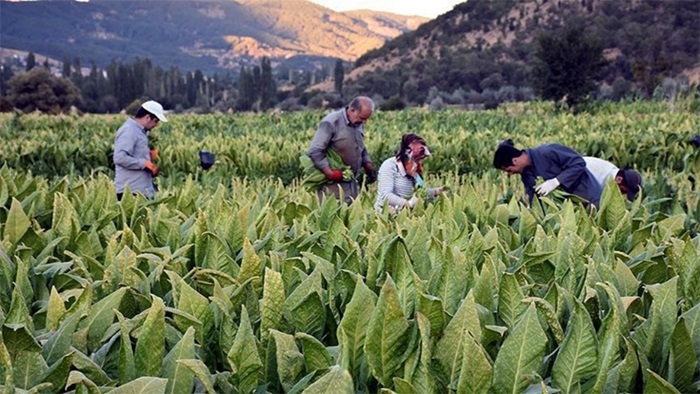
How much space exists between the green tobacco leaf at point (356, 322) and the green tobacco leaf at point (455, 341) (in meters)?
0.20

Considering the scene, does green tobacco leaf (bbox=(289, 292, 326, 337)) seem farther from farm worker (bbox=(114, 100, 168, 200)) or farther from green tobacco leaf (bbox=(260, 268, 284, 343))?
farm worker (bbox=(114, 100, 168, 200))

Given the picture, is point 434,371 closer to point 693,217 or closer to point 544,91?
point 693,217

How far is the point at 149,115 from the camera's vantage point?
720cm

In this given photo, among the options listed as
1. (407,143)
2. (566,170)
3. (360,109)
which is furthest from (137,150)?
(566,170)

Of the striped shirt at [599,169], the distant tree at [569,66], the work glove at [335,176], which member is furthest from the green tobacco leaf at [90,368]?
the distant tree at [569,66]

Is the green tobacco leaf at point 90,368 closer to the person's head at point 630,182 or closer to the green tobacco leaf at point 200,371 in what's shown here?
the green tobacco leaf at point 200,371

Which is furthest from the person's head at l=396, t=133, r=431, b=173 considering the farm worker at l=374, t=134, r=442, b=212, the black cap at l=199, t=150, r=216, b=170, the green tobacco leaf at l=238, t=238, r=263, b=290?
the green tobacco leaf at l=238, t=238, r=263, b=290

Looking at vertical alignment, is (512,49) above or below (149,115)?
above

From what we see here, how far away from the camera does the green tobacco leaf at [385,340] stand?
177 cm

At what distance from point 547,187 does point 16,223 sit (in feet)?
13.0

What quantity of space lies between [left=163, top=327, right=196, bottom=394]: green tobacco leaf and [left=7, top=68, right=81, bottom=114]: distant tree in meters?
46.5

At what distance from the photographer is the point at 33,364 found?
173 centimetres

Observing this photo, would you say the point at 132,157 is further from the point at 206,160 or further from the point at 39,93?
the point at 39,93

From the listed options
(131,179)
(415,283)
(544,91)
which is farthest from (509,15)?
(415,283)
